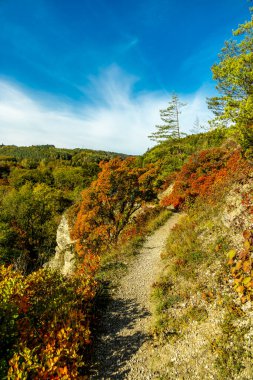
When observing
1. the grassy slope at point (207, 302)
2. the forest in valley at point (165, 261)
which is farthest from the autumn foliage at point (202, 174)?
the grassy slope at point (207, 302)

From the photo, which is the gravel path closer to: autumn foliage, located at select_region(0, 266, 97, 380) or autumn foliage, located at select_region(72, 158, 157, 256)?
autumn foliage, located at select_region(0, 266, 97, 380)

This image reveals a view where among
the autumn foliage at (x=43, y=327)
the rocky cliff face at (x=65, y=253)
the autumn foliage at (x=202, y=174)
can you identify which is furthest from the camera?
the rocky cliff face at (x=65, y=253)

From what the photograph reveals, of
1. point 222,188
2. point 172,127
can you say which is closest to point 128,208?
point 222,188

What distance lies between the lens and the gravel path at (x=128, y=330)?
7.75 metres

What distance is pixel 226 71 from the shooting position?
13336mm

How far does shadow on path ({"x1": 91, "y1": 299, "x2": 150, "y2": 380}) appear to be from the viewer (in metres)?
7.84

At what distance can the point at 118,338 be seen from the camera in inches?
357

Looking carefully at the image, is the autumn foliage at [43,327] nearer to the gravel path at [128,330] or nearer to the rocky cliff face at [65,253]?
the gravel path at [128,330]

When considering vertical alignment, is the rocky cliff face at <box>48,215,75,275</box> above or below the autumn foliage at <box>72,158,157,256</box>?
below

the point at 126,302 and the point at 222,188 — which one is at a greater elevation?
the point at 222,188

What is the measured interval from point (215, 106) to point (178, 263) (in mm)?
10514

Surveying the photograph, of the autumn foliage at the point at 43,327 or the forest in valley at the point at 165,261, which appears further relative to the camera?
the forest in valley at the point at 165,261

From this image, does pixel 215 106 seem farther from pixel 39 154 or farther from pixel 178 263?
pixel 39 154

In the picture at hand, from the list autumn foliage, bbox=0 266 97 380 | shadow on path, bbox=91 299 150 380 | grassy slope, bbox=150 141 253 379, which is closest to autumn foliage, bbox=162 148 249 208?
grassy slope, bbox=150 141 253 379
